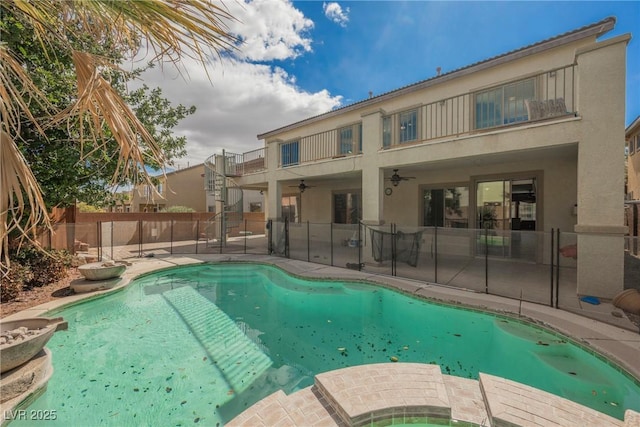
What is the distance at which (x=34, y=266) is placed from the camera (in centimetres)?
721

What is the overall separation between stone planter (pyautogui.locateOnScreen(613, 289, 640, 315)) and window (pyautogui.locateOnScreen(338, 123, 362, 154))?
30.2 feet

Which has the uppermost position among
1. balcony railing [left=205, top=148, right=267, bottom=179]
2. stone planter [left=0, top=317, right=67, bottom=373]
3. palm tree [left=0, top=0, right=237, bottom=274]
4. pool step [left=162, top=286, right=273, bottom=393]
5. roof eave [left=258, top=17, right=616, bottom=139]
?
roof eave [left=258, top=17, right=616, bottom=139]

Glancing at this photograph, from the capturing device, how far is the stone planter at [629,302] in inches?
184

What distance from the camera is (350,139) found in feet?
41.9

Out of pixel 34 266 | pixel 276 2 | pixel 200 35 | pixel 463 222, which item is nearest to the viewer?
pixel 200 35

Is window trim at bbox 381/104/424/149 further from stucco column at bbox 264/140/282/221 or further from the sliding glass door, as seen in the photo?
stucco column at bbox 264/140/282/221

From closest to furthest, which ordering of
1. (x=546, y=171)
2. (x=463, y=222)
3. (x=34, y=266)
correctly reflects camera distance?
1. (x=34, y=266)
2. (x=546, y=171)
3. (x=463, y=222)

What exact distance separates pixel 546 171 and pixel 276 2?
1002cm

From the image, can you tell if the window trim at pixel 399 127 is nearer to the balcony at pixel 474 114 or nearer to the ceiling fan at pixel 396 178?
the balcony at pixel 474 114

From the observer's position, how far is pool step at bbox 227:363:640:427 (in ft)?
8.44

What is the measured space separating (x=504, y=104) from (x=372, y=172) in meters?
4.50

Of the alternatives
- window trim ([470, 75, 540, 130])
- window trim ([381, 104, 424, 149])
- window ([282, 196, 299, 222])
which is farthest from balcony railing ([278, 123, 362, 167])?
window ([282, 196, 299, 222])

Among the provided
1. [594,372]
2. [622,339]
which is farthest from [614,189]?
[594,372]

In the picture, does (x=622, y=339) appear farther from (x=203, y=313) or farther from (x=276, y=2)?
(x=203, y=313)
